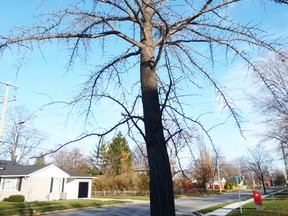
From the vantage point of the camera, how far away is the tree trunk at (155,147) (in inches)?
Answer: 78.6

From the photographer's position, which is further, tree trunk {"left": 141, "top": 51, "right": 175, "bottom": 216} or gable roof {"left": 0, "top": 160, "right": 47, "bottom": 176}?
gable roof {"left": 0, "top": 160, "right": 47, "bottom": 176}

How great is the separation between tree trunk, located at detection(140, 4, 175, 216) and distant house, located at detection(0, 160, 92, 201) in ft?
91.7

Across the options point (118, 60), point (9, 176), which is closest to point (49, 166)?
point (9, 176)

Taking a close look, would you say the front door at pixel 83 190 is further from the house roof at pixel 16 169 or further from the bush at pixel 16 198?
the bush at pixel 16 198

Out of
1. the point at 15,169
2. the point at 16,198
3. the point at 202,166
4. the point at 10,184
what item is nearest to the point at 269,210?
the point at 202,166

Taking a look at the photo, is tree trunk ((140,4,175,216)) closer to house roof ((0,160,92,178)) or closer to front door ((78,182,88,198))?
house roof ((0,160,92,178))

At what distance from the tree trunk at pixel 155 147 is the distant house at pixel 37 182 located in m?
27.9

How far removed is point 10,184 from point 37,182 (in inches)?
111

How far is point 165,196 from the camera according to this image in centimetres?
200

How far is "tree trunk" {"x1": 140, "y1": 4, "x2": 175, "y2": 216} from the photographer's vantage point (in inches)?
78.6

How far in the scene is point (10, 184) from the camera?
27.2m

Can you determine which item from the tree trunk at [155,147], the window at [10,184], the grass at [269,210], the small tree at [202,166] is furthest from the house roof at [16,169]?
the tree trunk at [155,147]

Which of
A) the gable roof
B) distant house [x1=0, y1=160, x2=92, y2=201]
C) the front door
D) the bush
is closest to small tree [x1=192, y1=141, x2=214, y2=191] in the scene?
the bush

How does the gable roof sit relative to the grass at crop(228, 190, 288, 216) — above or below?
above
